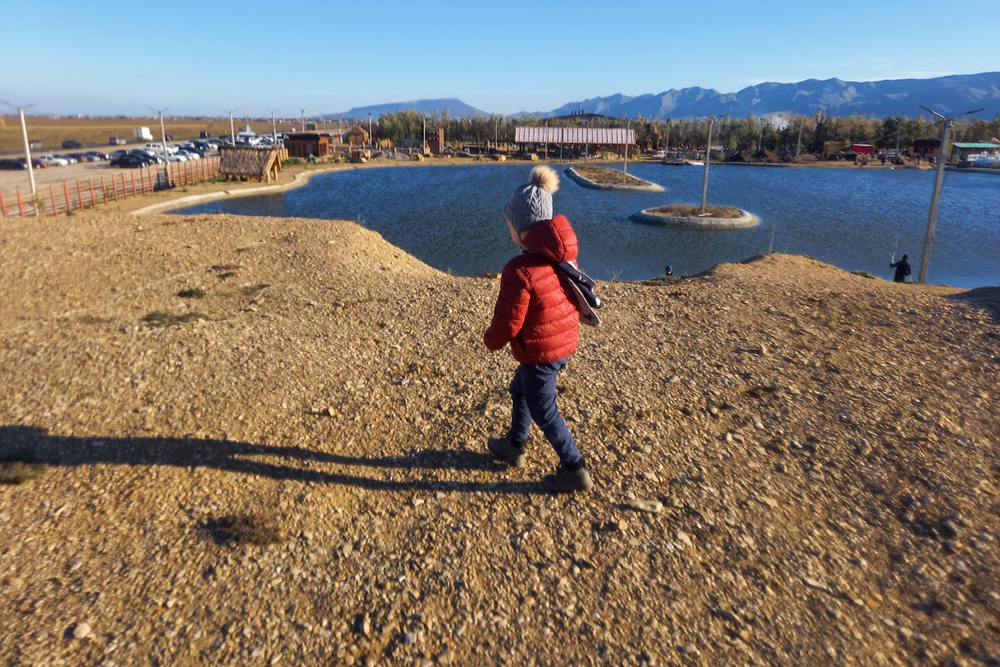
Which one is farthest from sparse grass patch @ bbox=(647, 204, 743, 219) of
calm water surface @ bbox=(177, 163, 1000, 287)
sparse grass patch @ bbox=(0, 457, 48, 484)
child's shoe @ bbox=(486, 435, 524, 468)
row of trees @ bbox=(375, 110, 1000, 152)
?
row of trees @ bbox=(375, 110, 1000, 152)

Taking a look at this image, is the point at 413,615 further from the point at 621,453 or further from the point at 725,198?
the point at 725,198

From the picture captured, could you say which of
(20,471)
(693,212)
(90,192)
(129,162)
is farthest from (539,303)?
(129,162)

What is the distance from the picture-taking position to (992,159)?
74688 millimetres

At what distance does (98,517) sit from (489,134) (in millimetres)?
96702

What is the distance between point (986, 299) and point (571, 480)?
25.3 feet

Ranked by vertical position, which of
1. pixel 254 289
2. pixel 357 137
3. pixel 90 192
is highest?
pixel 357 137

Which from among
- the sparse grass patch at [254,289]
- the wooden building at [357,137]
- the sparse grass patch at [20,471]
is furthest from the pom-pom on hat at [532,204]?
the wooden building at [357,137]

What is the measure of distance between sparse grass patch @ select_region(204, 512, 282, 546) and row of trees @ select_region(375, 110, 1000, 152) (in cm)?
8987

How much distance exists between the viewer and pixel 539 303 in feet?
12.1

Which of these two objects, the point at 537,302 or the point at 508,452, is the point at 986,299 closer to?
the point at 508,452

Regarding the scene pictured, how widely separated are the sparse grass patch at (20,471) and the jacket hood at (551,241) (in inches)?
143

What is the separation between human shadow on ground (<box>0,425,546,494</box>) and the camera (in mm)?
4195

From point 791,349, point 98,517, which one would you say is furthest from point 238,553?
point 791,349

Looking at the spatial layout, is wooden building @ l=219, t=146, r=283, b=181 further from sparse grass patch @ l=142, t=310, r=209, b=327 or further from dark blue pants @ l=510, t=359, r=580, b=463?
dark blue pants @ l=510, t=359, r=580, b=463
